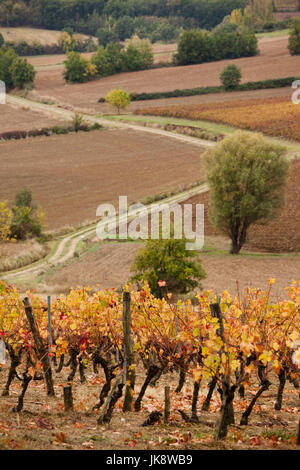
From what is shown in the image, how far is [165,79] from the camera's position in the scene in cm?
13625

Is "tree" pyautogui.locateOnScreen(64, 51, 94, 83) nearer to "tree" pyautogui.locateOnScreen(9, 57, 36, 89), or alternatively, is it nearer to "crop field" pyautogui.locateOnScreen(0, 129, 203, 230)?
"tree" pyautogui.locateOnScreen(9, 57, 36, 89)

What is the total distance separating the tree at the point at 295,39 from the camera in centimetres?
13475

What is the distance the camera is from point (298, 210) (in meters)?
57.2

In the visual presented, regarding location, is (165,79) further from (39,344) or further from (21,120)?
(39,344)

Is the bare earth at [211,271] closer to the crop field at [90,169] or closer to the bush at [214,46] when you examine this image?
the crop field at [90,169]

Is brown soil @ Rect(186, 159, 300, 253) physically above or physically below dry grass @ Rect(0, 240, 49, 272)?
above

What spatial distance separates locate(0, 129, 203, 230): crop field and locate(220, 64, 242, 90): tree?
3355cm

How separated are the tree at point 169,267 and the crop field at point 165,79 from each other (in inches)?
3199

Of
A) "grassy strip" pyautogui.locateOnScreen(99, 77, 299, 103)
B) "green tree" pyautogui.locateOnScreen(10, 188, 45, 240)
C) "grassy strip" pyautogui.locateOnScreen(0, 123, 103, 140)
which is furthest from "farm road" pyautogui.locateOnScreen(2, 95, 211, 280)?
"grassy strip" pyautogui.locateOnScreen(99, 77, 299, 103)

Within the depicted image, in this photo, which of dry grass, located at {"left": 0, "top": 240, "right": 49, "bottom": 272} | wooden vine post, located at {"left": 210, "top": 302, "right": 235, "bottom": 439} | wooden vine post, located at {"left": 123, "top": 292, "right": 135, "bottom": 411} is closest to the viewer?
wooden vine post, located at {"left": 210, "top": 302, "right": 235, "bottom": 439}

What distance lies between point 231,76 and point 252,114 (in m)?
25.0

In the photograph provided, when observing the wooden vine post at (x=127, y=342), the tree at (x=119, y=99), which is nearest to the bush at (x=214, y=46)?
the tree at (x=119, y=99)

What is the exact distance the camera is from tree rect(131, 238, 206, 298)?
125 ft

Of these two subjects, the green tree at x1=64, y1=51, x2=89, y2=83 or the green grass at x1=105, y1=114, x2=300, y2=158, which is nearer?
the green grass at x1=105, y1=114, x2=300, y2=158
